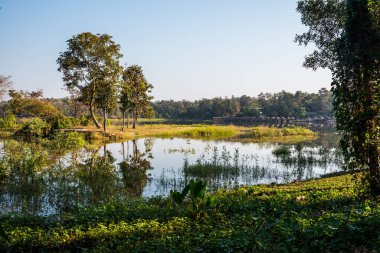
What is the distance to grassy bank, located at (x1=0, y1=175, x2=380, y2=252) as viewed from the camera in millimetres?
6496

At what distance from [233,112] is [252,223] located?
116 meters

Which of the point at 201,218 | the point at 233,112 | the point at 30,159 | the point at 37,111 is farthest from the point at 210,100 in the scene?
the point at 201,218

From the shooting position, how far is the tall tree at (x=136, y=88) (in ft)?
202

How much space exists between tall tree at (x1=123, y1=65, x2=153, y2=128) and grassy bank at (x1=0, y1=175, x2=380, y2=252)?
50465 mm

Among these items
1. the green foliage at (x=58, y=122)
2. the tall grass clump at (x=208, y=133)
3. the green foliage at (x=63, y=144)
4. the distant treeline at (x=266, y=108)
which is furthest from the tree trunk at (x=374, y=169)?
the distant treeline at (x=266, y=108)

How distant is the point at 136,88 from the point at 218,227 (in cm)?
5520

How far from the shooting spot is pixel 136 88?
62000mm

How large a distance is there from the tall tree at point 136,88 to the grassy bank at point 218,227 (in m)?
50.5

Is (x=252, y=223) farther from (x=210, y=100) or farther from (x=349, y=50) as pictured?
(x=210, y=100)

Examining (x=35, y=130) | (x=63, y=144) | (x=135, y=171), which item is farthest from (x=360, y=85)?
(x=35, y=130)

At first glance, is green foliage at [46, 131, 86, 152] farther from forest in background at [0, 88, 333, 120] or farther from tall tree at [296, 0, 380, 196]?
forest in background at [0, 88, 333, 120]

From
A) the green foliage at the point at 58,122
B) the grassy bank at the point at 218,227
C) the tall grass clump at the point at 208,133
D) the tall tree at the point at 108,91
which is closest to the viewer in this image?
the grassy bank at the point at 218,227

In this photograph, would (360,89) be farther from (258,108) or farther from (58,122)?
(258,108)

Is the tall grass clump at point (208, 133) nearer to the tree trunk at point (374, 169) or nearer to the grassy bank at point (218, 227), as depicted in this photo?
the grassy bank at point (218, 227)
